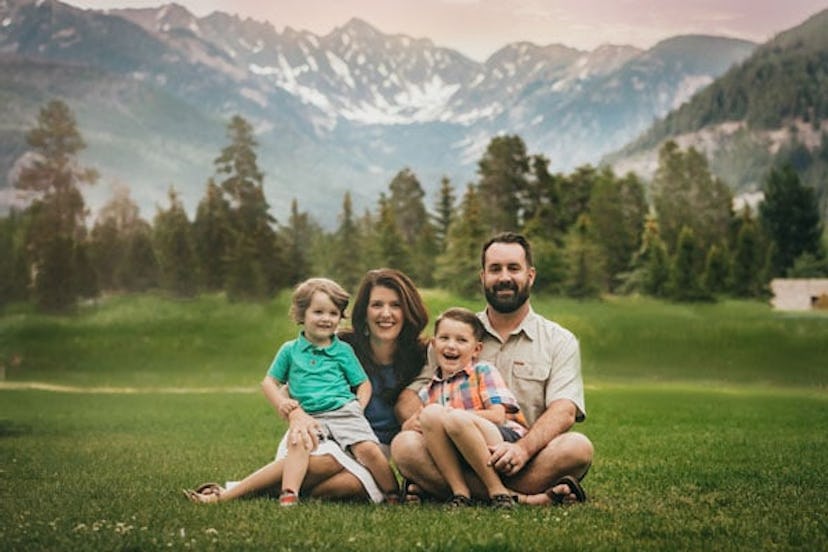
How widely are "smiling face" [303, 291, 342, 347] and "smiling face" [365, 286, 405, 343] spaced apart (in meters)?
0.29

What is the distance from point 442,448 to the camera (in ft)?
24.1

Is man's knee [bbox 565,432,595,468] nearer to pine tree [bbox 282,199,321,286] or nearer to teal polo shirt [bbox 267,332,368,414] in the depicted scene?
teal polo shirt [bbox 267,332,368,414]

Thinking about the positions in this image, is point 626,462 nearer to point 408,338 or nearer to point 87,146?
point 408,338

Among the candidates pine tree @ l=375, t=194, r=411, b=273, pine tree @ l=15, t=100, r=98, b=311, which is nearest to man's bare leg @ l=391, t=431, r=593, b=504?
pine tree @ l=375, t=194, r=411, b=273

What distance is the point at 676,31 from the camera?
5100cm

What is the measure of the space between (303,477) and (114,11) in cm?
6023

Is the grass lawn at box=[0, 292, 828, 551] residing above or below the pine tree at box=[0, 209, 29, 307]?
below

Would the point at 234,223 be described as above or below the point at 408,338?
above

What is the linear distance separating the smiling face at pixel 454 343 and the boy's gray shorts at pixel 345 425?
→ 766mm

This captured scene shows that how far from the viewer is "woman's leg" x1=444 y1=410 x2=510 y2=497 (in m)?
7.17

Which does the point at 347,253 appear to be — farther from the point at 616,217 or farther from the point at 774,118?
the point at 774,118

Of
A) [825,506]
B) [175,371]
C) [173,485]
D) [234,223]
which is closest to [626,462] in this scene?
[825,506]

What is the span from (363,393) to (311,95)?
→ 198ft

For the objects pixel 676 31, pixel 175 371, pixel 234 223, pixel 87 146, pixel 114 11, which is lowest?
pixel 175 371
